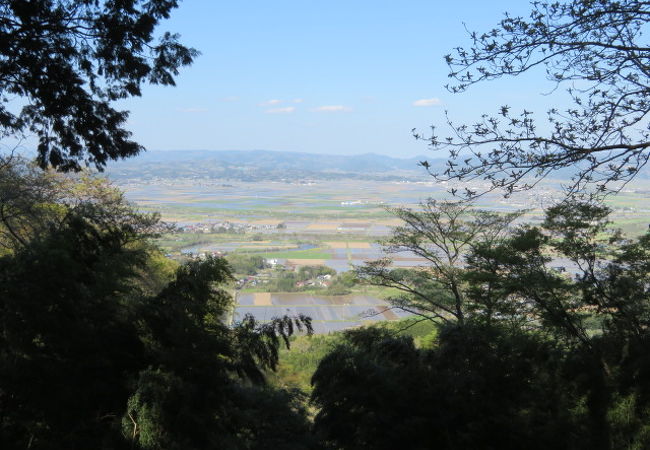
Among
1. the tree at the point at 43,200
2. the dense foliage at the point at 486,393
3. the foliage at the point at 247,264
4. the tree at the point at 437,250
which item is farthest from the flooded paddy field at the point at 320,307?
the dense foliage at the point at 486,393

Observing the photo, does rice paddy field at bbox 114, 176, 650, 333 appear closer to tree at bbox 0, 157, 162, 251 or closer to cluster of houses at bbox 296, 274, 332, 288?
cluster of houses at bbox 296, 274, 332, 288

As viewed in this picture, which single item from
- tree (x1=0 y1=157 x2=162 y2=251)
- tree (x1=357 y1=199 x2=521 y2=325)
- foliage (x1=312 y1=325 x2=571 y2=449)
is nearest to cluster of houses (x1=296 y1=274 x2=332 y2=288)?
tree (x1=0 y1=157 x2=162 y2=251)

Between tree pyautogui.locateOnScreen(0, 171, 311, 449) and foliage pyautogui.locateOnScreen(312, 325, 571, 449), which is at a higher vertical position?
tree pyautogui.locateOnScreen(0, 171, 311, 449)

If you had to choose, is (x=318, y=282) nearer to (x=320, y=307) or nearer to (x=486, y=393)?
(x=320, y=307)

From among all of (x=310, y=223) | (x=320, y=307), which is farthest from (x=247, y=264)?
(x=310, y=223)

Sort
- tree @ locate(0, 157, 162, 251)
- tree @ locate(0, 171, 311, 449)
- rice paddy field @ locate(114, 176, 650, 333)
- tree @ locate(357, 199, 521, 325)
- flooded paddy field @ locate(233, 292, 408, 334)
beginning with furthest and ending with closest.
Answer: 1. flooded paddy field @ locate(233, 292, 408, 334)
2. rice paddy field @ locate(114, 176, 650, 333)
3. tree @ locate(357, 199, 521, 325)
4. tree @ locate(0, 157, 162, 251)
5. tree @ locate(0, 171, 311, 449)

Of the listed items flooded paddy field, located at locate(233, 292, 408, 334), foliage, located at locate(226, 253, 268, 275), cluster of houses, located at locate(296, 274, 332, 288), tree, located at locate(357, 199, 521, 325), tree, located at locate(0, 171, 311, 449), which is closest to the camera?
tree, located at locate(0, 171, 311, 449)

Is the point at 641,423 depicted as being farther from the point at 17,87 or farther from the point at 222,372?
the point at 17,87
